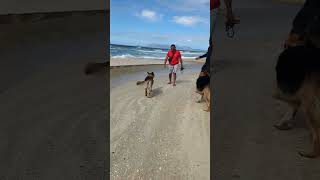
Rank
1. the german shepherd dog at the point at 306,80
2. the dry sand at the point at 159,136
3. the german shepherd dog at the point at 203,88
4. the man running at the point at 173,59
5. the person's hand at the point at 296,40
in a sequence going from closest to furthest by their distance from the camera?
the german shepherd dog at the point at 306,80 → the dry sand at the point at 159,136 → the person's hand at the point at 296,40 → the german shepherd dog at the point at 203,88 → the man running at the point at 173,59

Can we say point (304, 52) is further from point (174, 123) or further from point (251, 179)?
point (174, 123)

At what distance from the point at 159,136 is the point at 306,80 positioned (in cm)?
135

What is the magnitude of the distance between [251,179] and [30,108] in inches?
102

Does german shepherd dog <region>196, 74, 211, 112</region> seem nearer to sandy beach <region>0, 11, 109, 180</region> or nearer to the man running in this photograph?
sandy beach <region>0, 11, 109, 180</region>

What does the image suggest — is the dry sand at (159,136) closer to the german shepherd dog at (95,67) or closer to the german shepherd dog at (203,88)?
the german shepherd dog at (203,88)

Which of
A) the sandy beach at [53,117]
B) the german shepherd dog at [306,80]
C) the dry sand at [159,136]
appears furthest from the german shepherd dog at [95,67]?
the german shepherd dog at [306,80]

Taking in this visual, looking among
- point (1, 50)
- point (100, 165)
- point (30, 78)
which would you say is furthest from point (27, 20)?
point (100, 165)

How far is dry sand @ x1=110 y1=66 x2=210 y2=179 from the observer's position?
9.54ft

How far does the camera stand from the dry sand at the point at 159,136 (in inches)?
114

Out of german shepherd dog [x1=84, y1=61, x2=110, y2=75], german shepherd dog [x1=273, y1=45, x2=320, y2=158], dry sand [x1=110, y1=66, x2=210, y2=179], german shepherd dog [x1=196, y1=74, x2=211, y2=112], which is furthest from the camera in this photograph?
german shepherd dog [x1=196, y1=74, x2=211, y2=112]

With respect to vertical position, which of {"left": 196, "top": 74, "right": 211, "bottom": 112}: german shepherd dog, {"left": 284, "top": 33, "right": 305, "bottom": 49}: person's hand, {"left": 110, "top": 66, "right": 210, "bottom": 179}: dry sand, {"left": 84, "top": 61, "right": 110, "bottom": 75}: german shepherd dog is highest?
{"left": 284, "top": 33, "right": 305, "bottom": 49}: person's hand

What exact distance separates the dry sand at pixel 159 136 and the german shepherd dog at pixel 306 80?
802 millimetres

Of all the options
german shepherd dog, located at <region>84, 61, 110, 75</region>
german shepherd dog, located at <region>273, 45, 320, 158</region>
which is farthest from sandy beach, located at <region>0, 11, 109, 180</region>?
german shepherd dog, located at <region>273, 45, 320, 158</region>

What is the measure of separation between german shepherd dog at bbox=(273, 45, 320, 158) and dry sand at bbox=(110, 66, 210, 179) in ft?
2.63
